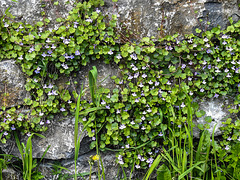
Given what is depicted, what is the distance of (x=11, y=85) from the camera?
2729mm

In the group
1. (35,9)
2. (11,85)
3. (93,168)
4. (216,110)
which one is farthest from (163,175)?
(35,9)

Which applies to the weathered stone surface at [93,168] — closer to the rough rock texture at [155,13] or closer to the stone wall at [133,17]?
the stone wall at [133,17]

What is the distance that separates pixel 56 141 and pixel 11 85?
80 cm

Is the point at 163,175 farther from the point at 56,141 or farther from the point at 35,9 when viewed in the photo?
the point at 35,9

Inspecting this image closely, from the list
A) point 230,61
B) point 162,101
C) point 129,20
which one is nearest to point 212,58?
point 230,61

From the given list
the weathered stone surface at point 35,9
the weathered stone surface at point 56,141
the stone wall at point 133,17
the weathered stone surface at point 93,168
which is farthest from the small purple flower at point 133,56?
the weathered stone surface at point 93,168

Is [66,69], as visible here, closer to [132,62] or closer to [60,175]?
[132,62]

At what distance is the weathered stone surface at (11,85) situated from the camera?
271 centimetres

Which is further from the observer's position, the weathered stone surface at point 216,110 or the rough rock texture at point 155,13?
the weathered stone surface at point 216,110

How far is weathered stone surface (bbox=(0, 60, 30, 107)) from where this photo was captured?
271cm

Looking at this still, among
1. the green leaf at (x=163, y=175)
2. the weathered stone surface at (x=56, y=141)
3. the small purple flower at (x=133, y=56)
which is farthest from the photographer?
the weathered stone surface at (x=56, y=141)

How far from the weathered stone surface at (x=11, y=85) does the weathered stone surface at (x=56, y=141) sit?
0.44 metres

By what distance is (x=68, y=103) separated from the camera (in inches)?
111

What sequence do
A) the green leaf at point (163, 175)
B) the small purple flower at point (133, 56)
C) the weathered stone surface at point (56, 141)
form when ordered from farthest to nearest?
1. the weathered stone surface at point (56, 141)
2. the small purple flower at point (133, 56)
3. the green leaf at point (163, 175)
